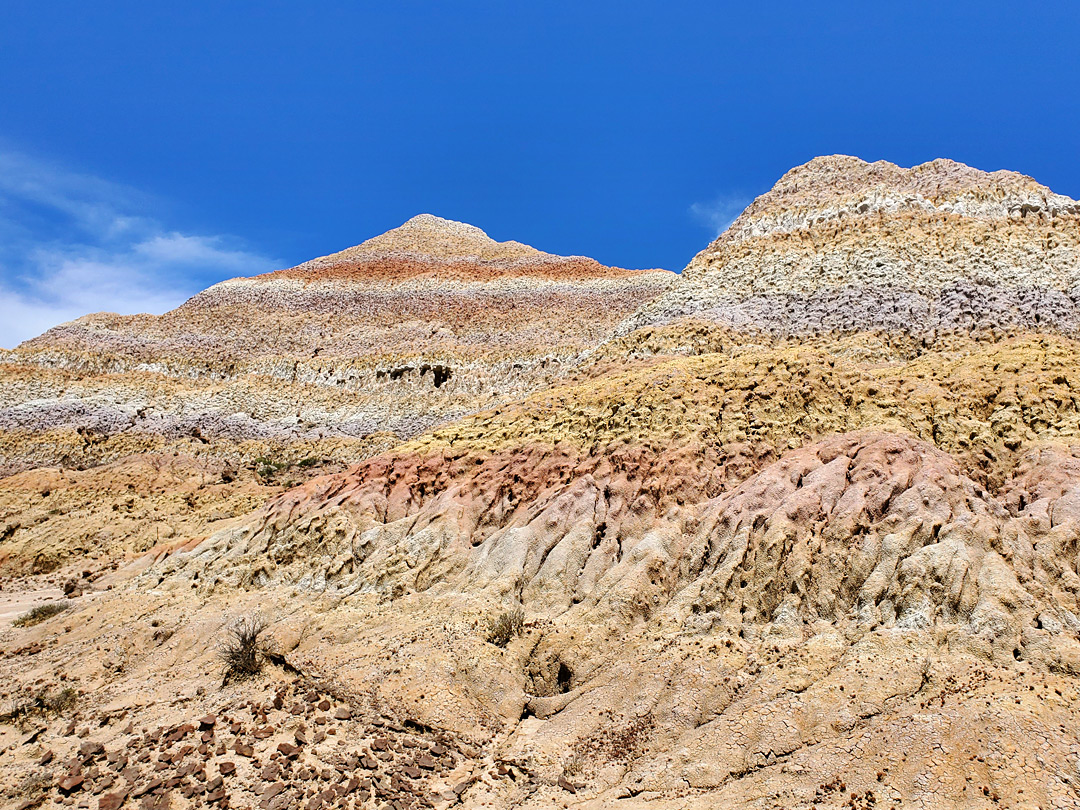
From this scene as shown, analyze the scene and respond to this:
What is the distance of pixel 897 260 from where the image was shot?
24.0 m

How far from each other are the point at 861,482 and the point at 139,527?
27435 mm

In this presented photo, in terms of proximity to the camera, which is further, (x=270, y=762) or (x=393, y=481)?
(x=393, y=481)

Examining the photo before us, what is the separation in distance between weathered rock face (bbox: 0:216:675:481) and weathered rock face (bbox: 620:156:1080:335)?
31.3ft

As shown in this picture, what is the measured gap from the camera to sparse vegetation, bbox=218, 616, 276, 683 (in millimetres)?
12380

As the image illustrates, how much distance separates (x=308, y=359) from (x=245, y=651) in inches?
1295

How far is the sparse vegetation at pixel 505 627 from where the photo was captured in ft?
41.4

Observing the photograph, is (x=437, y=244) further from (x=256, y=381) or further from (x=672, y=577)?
(x=672, y=577)

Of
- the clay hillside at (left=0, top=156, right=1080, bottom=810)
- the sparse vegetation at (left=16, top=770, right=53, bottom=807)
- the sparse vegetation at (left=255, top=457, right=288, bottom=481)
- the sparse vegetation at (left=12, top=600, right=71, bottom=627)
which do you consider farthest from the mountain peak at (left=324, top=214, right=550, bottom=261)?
the sparse vegetation at (left=16, top=770, right=53, bottom=807)

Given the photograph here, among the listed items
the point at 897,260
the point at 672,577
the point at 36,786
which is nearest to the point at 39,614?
the point at 36,786

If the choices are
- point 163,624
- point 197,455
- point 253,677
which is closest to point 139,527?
point 197,455

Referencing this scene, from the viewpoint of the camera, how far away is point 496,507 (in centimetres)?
1658

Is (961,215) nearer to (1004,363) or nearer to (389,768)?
(1004,363)


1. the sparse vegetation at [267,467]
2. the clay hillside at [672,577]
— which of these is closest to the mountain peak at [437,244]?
the sparse vegetation at [267,467]

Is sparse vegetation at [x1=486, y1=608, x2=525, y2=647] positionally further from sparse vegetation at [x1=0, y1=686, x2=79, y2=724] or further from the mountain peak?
the mountain peak
